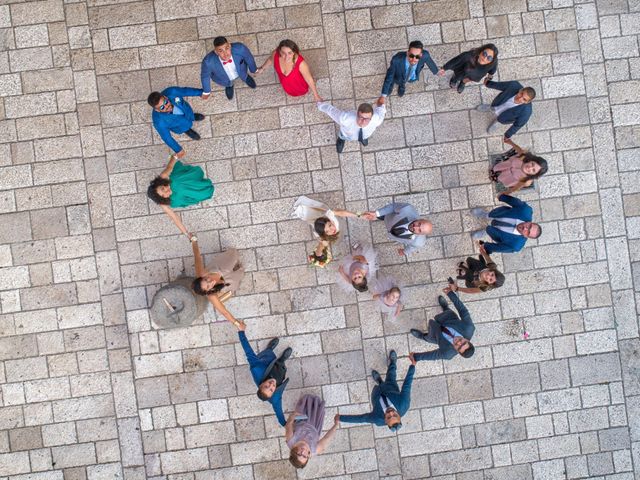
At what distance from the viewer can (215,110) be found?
24.5 ft

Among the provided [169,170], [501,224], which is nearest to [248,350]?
[169,170]

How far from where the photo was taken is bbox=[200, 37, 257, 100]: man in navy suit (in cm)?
604

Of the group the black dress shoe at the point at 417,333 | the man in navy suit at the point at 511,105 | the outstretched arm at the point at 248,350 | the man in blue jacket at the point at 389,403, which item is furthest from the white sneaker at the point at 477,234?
the outstretched arm at the point at 248,350

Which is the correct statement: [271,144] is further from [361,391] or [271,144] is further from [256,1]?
[361,391]

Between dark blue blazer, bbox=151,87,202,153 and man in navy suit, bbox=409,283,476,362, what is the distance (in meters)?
4.53

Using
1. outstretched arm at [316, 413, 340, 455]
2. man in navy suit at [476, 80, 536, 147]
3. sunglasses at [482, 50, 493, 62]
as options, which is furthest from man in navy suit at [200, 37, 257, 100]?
outstretched arm at [316, 413, 340, 455]

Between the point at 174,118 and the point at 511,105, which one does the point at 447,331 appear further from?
the point at 174,118

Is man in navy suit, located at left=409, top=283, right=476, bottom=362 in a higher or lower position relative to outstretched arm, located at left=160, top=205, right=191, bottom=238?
lower

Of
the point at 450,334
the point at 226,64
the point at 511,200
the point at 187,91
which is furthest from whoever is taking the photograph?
the point at 511,200

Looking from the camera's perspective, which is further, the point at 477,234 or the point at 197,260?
the point at 477,234

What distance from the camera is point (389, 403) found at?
21.6ft

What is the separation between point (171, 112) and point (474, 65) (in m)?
4.23

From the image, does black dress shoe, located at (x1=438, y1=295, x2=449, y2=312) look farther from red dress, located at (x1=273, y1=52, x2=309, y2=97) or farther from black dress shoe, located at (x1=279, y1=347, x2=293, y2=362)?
red dress, located at (x1=273, y1=52, x2=309, y2=97)

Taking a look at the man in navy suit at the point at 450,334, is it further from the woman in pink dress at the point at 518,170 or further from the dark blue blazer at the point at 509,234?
the woman in pink dress at the point at 518,170
